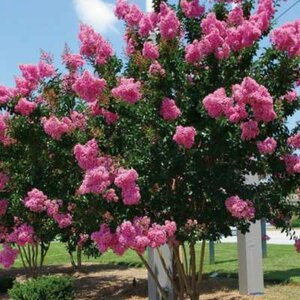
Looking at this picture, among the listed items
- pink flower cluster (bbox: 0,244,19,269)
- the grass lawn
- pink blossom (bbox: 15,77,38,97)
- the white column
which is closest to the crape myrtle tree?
pink blossom (bbox: 15,77,38,97)

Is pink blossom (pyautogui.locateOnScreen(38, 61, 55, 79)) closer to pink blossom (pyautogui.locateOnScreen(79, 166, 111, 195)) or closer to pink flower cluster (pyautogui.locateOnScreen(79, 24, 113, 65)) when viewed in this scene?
pink flower cluster (pyautogui.locateOnScreen(79, 24, 113, 65))

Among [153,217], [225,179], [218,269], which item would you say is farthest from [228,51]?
[218,269]

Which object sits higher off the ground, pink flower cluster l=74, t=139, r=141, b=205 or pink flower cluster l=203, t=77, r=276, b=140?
pink flower cluster l=203, t=77, r=276, b=140

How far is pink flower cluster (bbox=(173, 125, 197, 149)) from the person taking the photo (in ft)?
16.9

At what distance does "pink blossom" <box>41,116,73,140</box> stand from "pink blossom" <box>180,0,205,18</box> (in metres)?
1.71

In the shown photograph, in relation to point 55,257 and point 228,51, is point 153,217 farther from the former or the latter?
point 55,257

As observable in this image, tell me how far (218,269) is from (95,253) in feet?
26.7

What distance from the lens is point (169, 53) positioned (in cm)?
578

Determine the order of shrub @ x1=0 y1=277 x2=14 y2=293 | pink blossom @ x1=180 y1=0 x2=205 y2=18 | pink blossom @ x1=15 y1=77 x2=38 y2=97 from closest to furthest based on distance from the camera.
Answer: pink blossom @ x1=180 y1=0 x2=205 y2=18, pink blossom @ x1=15 y1=77 x2=38 y2=97, shrub @ x1=0 y1=277 x2=14 y2=293

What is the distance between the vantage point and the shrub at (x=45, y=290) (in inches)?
351

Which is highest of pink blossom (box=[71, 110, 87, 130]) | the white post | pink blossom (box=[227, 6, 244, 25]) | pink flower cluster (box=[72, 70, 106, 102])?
pink blossom (box=[227, 6, 244, 25])

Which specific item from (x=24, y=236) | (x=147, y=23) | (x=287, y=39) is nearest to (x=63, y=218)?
(x=24, y=236)

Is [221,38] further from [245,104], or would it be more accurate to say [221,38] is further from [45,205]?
[45,205]

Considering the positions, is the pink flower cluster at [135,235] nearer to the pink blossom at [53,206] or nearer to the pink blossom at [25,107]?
the pink blossom at [53,206]
